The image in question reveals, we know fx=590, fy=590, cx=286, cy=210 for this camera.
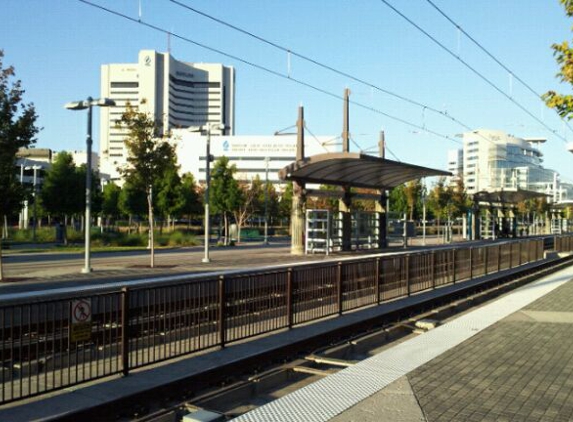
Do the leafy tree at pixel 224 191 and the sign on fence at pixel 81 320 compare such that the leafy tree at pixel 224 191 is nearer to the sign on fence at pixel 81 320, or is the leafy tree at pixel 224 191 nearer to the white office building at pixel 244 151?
the sign on fence at pixel 81 320

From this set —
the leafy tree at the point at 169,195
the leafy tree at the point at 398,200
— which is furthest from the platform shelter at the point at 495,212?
the leafy tree at the point at 169,195

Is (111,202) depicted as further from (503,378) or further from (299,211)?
(503,378)

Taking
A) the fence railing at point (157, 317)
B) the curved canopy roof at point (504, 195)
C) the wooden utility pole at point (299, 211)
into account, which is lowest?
the fence railing at point (157, 317)

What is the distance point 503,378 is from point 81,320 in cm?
505

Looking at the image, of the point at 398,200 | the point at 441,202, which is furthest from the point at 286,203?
the point at 441,202

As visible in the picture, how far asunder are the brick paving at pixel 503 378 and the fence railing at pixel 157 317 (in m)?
2.99

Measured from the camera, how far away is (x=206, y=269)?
20.0 metres

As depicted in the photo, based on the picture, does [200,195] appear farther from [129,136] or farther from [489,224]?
[129,136]

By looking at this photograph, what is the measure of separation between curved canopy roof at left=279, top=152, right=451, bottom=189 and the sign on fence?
1671 cm

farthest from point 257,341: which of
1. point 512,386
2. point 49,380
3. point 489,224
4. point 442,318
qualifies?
point 489,224

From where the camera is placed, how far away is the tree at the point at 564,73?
12.5m

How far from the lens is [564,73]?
1264 centimetres

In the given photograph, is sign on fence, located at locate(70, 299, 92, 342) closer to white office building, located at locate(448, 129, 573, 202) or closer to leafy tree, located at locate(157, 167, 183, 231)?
leafy tree, located at locate(157, 167, 183, 231)

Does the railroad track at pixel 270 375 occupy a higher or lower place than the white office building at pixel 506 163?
lower
